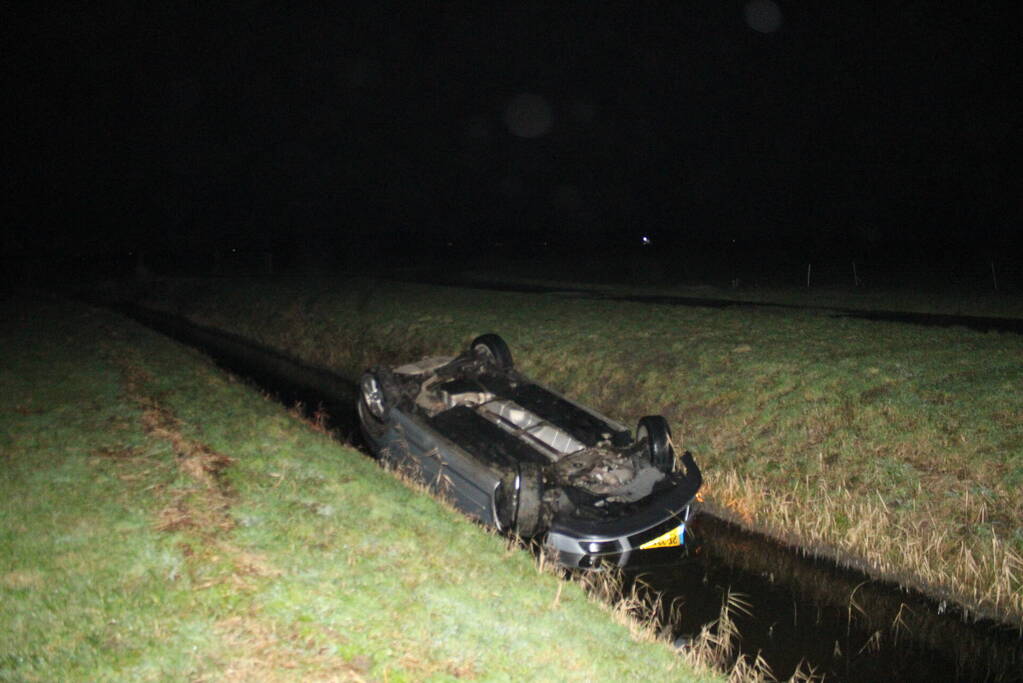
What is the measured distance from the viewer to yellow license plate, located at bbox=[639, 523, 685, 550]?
7441 mm

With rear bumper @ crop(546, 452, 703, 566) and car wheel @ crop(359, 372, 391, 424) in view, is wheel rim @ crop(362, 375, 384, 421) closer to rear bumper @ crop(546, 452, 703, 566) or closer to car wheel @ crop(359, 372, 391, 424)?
car wheel @ crop(359, 372, 391, 424)

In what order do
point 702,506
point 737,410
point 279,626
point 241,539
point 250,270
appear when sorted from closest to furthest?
point 279,626, point 241,539, point 702,506, point 737,410, point 250,270

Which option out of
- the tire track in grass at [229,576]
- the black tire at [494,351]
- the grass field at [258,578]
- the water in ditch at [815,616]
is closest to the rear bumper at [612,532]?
the water in ditch at [815,616]

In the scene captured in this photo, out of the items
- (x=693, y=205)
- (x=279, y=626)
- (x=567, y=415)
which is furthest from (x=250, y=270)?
(x=693, y=205)

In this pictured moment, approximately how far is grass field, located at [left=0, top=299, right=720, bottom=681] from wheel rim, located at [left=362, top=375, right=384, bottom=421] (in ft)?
2.72

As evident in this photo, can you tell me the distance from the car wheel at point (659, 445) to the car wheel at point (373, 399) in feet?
11.6

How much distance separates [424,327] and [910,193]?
57463 millimetres

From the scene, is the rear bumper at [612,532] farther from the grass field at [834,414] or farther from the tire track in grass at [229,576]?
the tire track in grass at [229,576]

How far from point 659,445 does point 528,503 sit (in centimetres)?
197

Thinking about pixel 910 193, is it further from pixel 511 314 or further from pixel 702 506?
pixel 702 506

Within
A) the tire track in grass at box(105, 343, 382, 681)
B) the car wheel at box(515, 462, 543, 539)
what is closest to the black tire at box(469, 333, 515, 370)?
the car wheel at box(515, 462, 543, 539)

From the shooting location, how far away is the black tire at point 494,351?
11.1 metres

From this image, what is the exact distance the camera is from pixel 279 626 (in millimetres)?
4844

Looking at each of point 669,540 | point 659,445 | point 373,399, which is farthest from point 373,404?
point 669,540
